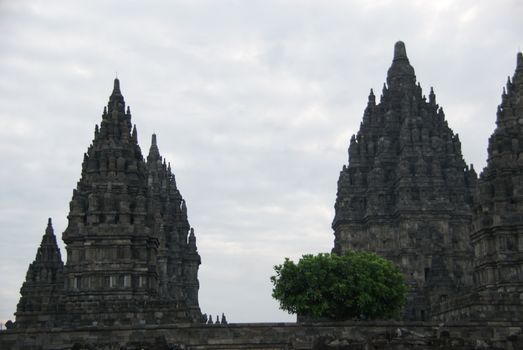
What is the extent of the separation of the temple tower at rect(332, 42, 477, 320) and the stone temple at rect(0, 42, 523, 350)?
14 centimetres

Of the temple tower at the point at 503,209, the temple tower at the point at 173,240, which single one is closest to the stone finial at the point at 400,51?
the temple tower at the point at 173,240

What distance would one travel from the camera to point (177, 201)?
99.1m

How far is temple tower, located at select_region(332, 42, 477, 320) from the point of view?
84.3 meters

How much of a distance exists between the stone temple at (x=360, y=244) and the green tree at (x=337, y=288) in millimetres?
2935

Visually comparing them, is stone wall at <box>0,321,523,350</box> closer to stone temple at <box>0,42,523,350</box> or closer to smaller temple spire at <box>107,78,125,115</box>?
stone temple at <box>0,42,523,350</box>

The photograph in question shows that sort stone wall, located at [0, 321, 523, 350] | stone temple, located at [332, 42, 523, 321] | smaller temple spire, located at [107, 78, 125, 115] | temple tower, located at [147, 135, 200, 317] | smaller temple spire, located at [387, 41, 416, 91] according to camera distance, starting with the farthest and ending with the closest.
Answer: smaller temple spire, located at [387, 41, 416, 91]
temple tower, located at [147, 135, 200, 317]
smaller temple spire, located at [107, 78, 125, 115]
stone temple, located at [332, 42, 523, 321]
stone wall, located at [0, 321, 523, 350]

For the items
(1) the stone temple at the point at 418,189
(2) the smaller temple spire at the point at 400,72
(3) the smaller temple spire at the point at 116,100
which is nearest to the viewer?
(1) the stone temple at the point at 418,189

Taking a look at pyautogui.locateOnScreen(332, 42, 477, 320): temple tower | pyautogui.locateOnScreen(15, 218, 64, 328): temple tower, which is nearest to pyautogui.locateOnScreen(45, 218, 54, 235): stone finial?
pyautogui.locateOnScreen(15, 218, 64, 328): temple tower

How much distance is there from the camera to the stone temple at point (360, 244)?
49750mm

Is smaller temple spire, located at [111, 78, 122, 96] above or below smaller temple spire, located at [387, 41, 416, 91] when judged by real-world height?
below

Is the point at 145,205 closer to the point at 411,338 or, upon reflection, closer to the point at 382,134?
the point at 411,338

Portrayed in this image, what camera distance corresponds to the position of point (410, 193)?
87.4 m

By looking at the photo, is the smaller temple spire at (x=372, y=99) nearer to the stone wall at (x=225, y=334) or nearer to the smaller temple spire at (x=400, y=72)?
the smaller temple spire at (x=400, y=72)

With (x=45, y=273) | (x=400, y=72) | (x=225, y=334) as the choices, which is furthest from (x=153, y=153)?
(x=225, y=334)
